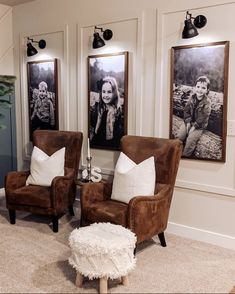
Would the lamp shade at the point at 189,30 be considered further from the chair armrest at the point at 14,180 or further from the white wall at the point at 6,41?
the white wall at the point at 6,41

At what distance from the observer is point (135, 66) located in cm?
379

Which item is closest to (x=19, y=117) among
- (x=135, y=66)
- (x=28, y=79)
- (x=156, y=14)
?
(x=28, y=79)

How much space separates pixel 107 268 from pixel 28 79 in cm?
322

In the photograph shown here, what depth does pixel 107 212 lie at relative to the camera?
3.09 metres

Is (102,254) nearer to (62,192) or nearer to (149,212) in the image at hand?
(149,212)

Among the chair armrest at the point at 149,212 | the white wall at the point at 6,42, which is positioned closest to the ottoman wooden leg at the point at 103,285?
the chair armrest at the point at 149,212

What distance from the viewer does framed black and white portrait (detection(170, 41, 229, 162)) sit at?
10.6 feet

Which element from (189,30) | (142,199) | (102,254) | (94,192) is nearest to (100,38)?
(189,30)

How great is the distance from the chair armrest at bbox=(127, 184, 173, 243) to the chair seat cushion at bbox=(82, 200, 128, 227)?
10 cm

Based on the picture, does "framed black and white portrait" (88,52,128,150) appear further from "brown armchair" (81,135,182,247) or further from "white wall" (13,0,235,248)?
"brown armchair" (81,135,182,247)

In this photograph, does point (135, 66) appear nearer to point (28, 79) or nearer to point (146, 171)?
point (146, 171)

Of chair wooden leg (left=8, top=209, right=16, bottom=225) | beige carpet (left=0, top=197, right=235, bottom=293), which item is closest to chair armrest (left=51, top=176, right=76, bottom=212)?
beige carpet (left=0, top=197, right=235, bottom=293)

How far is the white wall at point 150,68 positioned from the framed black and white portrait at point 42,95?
11 centimetres

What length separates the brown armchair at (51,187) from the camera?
145 inches
